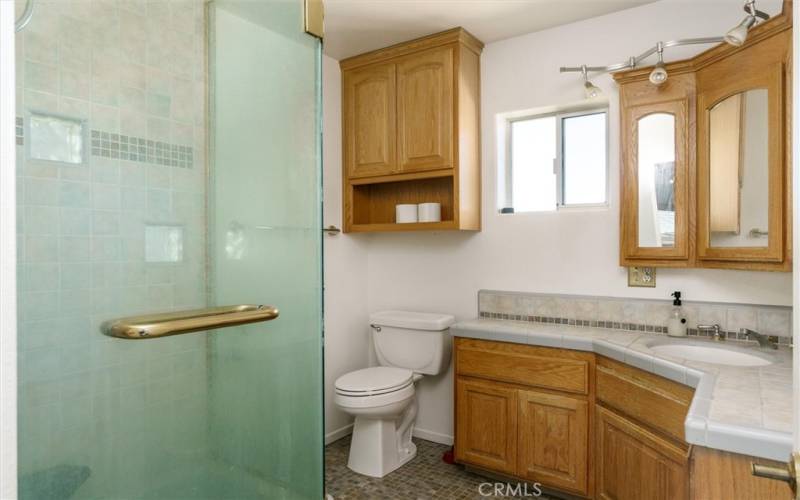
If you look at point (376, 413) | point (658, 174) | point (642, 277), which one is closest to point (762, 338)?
point (642, 277)

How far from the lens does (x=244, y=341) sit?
1.08m

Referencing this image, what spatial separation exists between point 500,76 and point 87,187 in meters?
2.41

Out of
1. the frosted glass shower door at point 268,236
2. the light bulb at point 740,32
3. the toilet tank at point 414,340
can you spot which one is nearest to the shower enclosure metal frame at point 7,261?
the frosted glass shower door at point 268,236

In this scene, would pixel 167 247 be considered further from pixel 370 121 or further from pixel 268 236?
pixel 370 121

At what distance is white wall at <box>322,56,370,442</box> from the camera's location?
2.95 meters

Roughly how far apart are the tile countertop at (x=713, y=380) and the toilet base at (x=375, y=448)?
25.7 inches

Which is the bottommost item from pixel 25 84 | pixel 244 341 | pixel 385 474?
pixel 385 474

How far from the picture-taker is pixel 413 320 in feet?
9.12

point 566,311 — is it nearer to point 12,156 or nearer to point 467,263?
point 467,263

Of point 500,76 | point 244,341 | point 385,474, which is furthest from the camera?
point 500,76

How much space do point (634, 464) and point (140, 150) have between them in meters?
1.96

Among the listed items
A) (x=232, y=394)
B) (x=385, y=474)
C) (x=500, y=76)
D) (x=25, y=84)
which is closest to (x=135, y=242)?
(x=25, y=84)

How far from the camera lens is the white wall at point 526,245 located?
220 cm

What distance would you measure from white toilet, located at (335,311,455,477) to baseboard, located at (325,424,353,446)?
13.4 inches
